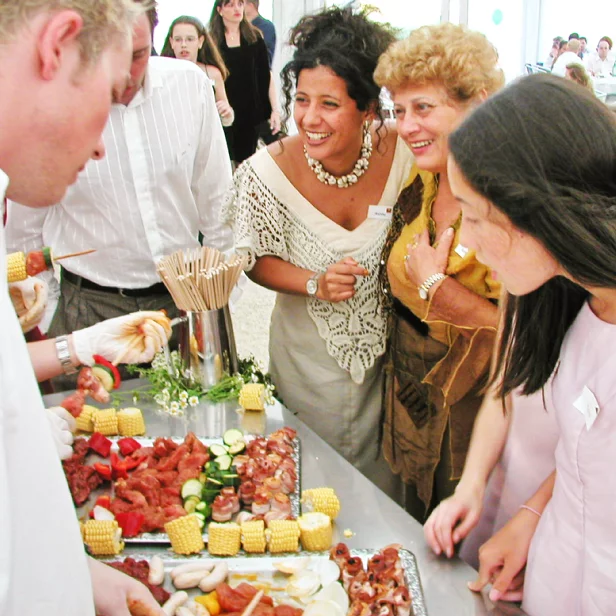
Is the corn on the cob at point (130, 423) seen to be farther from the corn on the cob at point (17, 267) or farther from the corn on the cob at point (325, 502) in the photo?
the corn on the cob at point (325, 502)

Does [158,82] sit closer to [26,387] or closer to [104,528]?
[104,528]

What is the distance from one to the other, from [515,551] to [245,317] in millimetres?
3938

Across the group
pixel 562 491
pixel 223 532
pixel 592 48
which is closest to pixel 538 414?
pixel 562 491

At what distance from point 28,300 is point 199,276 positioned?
43cm

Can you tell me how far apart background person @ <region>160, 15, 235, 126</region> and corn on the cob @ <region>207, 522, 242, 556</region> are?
3909 mm

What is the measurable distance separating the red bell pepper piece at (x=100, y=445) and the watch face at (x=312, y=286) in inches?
29.6

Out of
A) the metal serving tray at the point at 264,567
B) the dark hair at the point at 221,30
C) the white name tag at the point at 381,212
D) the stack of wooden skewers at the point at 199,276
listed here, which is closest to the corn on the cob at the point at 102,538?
the metal serving tray at the point at 264,567

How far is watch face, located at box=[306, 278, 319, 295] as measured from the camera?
7.16 ft

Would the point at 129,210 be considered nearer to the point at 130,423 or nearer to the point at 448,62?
the point at 130,423

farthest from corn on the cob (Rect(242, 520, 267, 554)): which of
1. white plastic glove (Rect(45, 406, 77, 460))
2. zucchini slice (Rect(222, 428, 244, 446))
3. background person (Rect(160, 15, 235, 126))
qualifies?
background person (Rect(160, 15, 235, 126))

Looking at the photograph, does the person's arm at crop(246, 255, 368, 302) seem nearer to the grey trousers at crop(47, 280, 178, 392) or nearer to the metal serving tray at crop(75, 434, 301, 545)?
the grey trousers at crop(47, 280, 178, 392)

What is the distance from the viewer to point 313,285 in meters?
2.19

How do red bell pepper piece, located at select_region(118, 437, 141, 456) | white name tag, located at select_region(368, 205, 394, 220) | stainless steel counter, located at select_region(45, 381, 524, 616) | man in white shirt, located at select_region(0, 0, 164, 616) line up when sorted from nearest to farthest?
man in white shirt, located at select_region(0, 0, 164, 616) < stainless steel counter, located at select_region(45, 381, 524, 616) < red bell pepper piece, located at select_region(118, 437, 141, 456) < white name tag, located at select_region(368, 205, 394, 220)

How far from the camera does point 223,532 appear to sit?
1409mm
